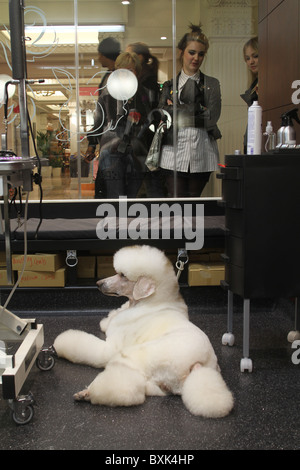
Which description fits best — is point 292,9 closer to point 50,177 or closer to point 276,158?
point 276,158

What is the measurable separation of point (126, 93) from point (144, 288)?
235 centimetres

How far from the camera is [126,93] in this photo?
416cm

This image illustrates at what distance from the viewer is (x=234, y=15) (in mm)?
4180

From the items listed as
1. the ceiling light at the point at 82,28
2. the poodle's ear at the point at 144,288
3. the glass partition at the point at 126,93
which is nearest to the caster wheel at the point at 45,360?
the poodle's ear at the point at 144,288

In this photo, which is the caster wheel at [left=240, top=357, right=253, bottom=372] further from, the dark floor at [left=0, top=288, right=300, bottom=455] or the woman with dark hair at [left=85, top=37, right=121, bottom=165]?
the woman with dark hair at [left=85, top=37, right=121, bottom=165]

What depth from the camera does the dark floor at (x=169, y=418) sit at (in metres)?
1.66

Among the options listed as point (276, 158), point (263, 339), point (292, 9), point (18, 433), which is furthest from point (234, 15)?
point (18, 433)

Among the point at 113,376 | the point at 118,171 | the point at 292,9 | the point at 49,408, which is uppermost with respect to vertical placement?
the point at 292,9

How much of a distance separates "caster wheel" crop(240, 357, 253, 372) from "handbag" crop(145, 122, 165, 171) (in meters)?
2.34

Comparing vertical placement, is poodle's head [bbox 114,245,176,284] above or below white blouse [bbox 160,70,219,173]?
below

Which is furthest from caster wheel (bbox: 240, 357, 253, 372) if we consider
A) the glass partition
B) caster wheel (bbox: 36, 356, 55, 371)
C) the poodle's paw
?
the glass partition

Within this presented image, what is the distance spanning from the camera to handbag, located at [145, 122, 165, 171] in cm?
421

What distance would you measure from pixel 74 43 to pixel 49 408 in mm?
3106

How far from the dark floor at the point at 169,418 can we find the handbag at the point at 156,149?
211 cm
